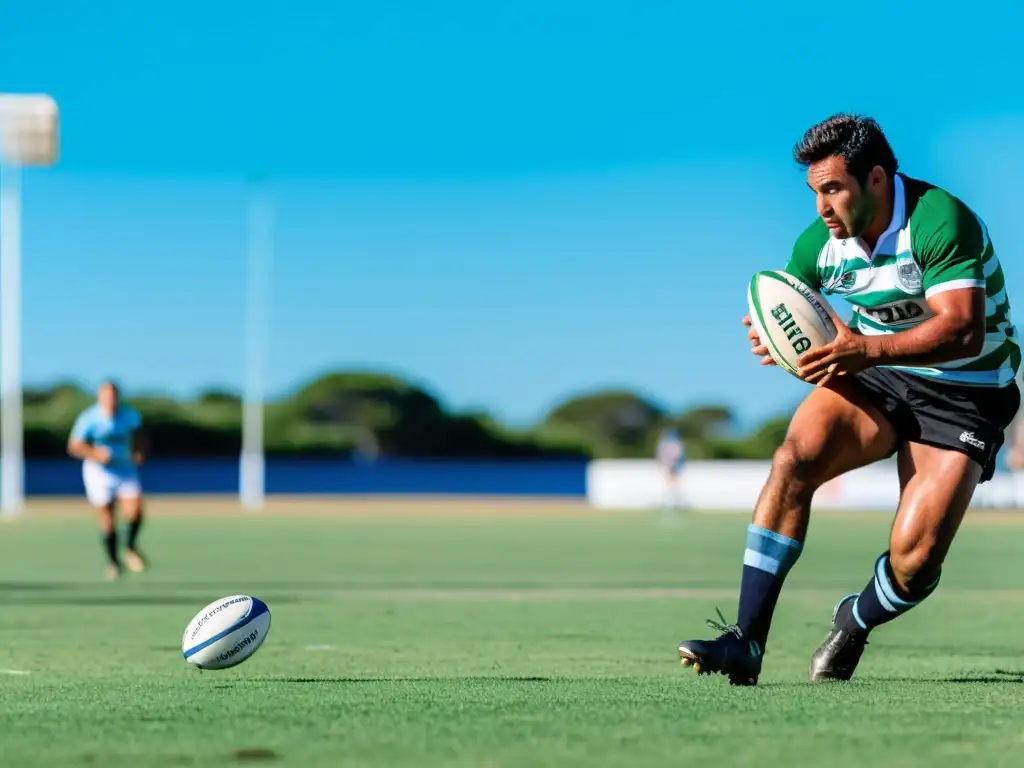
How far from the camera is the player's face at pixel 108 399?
55.1 feet

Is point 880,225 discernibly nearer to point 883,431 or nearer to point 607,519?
point 883,431

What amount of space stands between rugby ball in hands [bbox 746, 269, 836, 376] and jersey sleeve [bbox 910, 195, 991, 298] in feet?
A: 1.34

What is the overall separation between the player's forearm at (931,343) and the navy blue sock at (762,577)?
0.85 metres

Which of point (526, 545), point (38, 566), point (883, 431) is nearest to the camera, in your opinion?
point (883, 431)

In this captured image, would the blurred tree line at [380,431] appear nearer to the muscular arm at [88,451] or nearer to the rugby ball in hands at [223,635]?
the muscular arm at [88,451]

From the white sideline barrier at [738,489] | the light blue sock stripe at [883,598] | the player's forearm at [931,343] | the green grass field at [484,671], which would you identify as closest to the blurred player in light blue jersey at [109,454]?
the green grass field at [484,671]

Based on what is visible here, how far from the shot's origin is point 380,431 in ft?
226

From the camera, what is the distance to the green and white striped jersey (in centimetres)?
604

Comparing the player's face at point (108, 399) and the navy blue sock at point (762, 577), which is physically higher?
the navy blue sock at point (762, 577)

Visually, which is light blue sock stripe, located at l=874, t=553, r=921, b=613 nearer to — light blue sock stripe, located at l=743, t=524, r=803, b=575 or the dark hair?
light blue sock stripe, located at l=743, t=524, r=803, b=575

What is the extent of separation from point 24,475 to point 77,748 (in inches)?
2138

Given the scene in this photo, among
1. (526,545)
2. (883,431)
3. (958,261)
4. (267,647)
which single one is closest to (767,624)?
(883,431)

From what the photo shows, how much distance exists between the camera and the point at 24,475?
185 ft

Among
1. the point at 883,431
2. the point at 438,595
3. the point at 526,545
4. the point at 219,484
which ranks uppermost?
the point at 883,431
